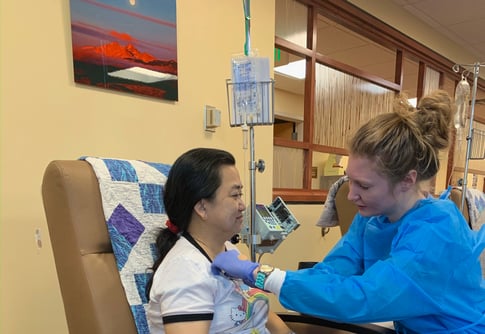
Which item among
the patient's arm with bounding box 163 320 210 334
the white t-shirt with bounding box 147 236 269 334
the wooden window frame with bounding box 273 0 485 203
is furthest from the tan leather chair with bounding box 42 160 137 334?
the wooden window frame with bounding box 273 0 485 203

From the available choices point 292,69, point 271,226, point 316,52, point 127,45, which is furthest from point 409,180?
point 292,69

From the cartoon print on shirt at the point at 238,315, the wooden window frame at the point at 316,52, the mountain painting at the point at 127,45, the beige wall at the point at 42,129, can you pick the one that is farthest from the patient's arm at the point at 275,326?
the wooden window frame at the point at 316,52

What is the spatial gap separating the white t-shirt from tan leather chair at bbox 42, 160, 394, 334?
0.11 m

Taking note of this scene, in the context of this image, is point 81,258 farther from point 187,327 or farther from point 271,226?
point 271,226

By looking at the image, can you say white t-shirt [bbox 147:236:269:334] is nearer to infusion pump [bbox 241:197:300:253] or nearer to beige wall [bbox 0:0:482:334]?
infusion pump [bbox 241:197:300:253]

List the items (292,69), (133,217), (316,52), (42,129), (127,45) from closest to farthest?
(133,217) → (42,129) → (127,45) → (316,52) → (292,69)

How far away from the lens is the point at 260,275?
2.74 ft

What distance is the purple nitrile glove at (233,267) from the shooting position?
2.76 feet

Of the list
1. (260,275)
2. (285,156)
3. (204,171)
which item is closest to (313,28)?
(285,156)

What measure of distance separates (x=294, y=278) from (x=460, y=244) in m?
0.38

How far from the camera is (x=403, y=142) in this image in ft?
2.90

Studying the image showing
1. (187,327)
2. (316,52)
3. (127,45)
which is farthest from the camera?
(316,52)

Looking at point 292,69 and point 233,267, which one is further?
point 292,69

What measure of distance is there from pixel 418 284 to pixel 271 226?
0.58 m
